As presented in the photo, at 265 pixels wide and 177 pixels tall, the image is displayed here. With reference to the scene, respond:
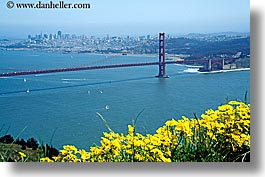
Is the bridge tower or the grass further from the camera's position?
the bridge tower

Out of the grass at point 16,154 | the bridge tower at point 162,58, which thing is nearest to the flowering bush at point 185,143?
the grass at point 16,154

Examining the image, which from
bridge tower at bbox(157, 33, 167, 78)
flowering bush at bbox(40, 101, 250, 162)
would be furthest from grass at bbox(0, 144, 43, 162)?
bridge tower at bbox(157, 33, 167, 78)

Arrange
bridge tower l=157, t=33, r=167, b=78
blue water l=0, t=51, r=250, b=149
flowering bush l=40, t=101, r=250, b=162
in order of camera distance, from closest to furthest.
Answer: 1. flowering bush l=40, t=101, r=250, b=162
2. blue water l=0, t=51, r=250, b=149
3. bridge tower l=157, t=33, r=167, b=78

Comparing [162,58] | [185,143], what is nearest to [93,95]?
[162,58]

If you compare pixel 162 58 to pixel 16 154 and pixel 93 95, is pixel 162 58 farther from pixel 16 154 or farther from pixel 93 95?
pixel 16 154

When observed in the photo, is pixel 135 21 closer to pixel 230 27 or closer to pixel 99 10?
pixel 99 10

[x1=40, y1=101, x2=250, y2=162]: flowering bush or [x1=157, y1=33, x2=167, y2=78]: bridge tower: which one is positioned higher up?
[x1=157, y1=33, x2=167, y2=78]: bridge tower

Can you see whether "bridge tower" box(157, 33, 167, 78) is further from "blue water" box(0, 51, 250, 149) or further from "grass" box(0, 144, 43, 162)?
"grass" box(0, 144, 43, 162)

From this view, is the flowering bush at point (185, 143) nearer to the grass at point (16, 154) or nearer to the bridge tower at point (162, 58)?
the grass at point (16, 154)
